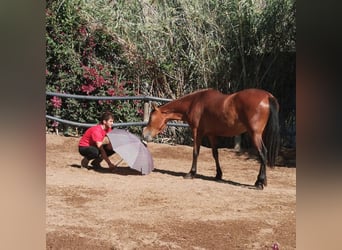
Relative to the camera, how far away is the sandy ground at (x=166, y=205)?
2695 mm

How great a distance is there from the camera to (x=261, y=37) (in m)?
3.38

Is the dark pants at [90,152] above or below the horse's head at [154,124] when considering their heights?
below

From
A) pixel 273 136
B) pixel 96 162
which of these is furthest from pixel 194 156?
pixel 96 162

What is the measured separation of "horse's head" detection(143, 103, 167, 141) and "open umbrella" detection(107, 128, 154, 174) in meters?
0.08

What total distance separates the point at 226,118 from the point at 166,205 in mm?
750

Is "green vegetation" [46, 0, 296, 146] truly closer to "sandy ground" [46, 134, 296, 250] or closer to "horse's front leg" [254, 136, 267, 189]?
"horse's front leg" [254, 136, 267, 189]

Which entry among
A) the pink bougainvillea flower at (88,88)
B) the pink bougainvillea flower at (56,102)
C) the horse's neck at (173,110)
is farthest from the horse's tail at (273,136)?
the pink bougainvillea flower at (56,102)

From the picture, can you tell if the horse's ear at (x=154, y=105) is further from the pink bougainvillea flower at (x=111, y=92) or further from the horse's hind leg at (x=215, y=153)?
the horse's hind leg at (x=215, y=153)

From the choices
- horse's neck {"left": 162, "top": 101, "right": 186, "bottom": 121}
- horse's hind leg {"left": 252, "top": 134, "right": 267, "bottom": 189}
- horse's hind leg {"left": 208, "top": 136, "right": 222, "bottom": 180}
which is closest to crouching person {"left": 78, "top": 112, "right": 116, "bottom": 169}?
horse's neck {"left": 162, "top": 101, "right": 186, "bottom": 121}

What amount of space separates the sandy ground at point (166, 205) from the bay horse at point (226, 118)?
10cm

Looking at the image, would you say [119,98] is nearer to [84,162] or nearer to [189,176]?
[84,162]
